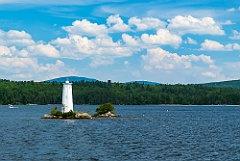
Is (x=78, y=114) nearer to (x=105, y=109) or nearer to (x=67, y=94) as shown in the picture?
(x=67, y=94)

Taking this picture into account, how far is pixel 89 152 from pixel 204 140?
22.4m

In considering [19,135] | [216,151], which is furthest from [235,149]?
[19,135]

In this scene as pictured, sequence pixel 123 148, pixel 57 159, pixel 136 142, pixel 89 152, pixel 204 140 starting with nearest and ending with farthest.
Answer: pixel 57 159, pixel 89 152, pixel 123 148, pixel 136 142, pixel 204 140


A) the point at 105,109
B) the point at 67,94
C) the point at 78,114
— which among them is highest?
the point at 67,94

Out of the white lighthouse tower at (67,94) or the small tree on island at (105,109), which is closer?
the white lighthouse tower at (67,94)

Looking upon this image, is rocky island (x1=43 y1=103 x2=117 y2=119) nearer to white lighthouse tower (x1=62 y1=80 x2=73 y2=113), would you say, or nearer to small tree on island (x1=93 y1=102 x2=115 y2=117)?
small tree on island (x1=93 y1=102 x2=115 y2=117)

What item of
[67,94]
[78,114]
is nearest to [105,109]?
[78,114]

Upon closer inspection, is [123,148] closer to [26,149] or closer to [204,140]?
[26,149]

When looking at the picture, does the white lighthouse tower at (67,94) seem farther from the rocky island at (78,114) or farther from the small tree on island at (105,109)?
the small tree on island at (105,109)

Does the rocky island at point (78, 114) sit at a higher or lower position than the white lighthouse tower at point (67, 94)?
lower

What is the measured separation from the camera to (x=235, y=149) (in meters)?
58.5

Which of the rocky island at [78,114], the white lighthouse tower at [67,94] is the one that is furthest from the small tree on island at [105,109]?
the white lighthouse tower at [67,94]

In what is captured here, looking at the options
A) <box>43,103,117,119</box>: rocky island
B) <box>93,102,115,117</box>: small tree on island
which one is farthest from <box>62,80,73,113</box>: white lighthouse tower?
<box>93,102,115,117</box>: small tree on island

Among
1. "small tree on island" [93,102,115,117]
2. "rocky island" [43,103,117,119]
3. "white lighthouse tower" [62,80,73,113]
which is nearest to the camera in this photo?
"white lighthouse tower" [62,80,73,113]
